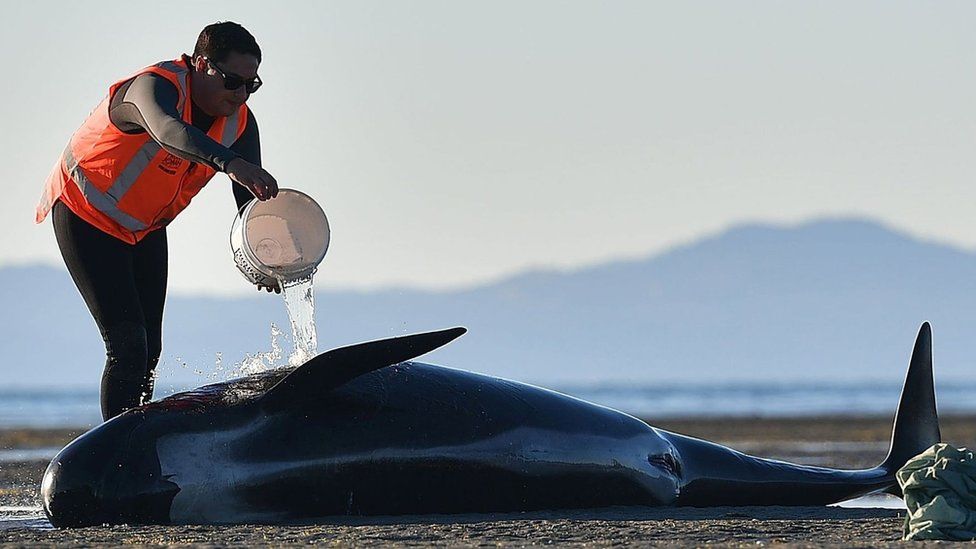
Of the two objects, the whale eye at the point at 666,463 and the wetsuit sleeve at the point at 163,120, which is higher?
the wetsuit sleeve at the point at 163,120

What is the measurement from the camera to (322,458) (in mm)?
8430

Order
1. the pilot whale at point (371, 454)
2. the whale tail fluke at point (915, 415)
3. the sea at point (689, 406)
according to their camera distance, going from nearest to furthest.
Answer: the pilot whale at point (371, 454) < the whale tail fluke at point (915, 415) < the sea at point (689, 406)

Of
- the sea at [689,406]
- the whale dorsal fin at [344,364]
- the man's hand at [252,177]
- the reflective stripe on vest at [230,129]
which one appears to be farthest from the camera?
the sea at [689,406]

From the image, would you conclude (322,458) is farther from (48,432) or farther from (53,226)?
(48,432)

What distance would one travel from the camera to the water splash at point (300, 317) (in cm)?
897

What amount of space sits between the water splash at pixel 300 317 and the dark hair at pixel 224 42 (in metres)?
1.29

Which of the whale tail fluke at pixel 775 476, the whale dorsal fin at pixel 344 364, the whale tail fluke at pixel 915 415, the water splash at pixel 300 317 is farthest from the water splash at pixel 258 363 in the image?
the whale tail fluke at pixel 915 415

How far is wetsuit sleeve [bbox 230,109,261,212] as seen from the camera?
9.23 meters

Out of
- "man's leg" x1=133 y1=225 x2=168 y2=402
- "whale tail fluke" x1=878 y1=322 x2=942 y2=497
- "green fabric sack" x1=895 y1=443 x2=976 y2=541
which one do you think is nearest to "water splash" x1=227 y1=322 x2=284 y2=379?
"man's leg" x1=133 y1=225 x2=168 y2=402

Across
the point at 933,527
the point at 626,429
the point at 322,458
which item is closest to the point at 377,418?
the point at 322,458

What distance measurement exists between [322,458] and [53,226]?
1957mm

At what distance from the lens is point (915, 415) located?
10219 mm

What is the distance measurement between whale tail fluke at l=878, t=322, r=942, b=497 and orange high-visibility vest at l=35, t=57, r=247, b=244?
4.24m

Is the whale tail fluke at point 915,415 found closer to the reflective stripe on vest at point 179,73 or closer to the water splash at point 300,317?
the water splash at point 300,317
